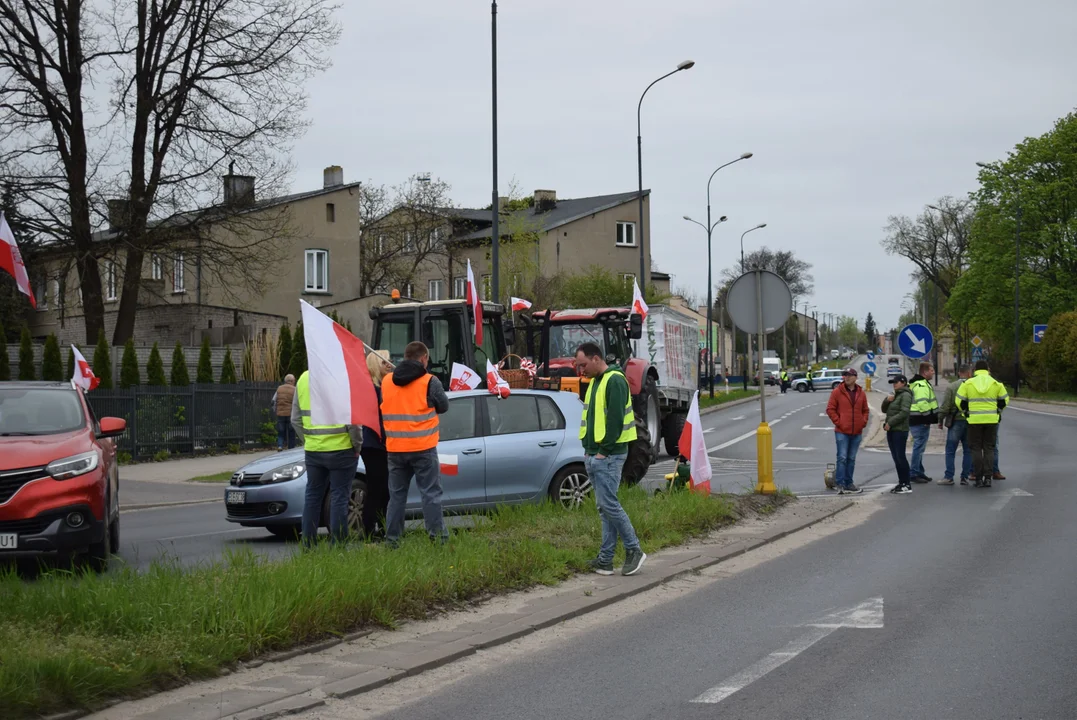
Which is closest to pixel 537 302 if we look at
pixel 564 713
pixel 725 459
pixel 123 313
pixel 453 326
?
pixel 123 313

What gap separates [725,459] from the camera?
25.4m

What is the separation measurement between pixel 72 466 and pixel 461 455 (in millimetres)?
4115

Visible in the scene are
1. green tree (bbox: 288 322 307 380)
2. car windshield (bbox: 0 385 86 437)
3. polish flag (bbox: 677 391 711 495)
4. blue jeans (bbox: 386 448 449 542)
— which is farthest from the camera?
green tree (bbox: 288 322 307 380)

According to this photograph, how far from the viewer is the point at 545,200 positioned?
69.5m

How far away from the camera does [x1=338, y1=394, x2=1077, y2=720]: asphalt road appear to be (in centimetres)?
582

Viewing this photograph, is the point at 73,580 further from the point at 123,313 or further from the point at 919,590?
the point at 123,313

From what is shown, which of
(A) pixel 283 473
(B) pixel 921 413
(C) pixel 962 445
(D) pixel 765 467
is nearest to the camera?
(A) pixel 283 473

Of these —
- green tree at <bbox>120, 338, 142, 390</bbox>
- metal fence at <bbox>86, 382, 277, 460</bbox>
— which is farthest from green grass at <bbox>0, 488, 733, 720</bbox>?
green tree at <bbox>120, 338, 142, 390</bbox>

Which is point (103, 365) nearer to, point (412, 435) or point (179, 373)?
point (179, 373)

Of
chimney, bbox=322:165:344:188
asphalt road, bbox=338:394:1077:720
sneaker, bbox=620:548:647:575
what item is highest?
chimney, bbox=322:165:344:188

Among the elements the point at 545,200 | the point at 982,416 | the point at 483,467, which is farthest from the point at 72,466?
the point at 545,200

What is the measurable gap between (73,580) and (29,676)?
6.88 feet

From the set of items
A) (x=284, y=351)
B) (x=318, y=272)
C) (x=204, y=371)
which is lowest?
(x=204, y=371)

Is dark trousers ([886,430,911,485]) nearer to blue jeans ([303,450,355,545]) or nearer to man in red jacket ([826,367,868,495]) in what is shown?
man in red jacket ([826,367,868,495])
